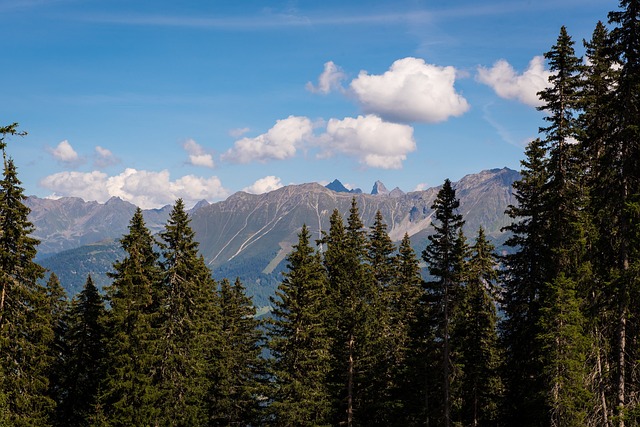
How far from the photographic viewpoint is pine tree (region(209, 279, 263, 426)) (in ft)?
139

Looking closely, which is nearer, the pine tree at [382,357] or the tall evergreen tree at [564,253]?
the tall evergreen tree at [564,253]

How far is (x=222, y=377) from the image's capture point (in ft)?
140

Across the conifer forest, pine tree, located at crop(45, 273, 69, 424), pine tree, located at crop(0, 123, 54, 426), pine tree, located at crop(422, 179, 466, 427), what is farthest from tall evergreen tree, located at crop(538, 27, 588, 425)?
pine tree, located at crop(45, 273, 69, 424)

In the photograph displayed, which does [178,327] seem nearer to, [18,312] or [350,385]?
[18,312]

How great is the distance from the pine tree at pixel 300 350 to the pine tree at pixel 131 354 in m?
7.42

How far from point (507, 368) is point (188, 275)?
21145 mm

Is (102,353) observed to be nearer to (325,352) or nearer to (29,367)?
(29,367)

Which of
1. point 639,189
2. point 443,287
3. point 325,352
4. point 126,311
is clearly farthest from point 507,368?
point 126,311

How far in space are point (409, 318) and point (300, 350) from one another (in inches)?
492

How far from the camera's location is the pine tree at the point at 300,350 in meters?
31.9

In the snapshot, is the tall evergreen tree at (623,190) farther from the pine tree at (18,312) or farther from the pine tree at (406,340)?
the pine tree at (18,312)

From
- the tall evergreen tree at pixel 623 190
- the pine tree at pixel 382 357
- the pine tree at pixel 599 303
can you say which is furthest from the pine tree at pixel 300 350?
the tall evergreen tree at pixel 623 190

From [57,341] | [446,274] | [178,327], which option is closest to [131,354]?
[178,327]

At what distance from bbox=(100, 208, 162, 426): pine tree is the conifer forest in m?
0.11
